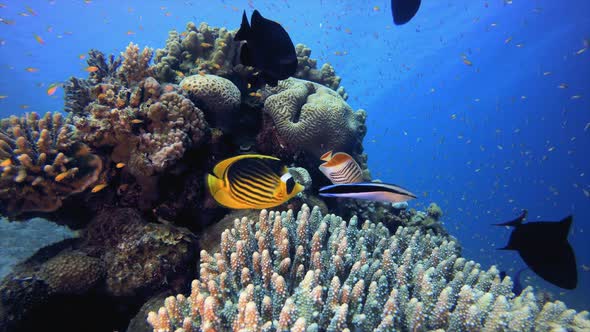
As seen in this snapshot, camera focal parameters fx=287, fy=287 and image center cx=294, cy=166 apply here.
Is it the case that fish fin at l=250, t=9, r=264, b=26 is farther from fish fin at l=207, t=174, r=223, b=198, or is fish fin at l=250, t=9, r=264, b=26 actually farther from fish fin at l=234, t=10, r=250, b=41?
fish fin at l=207, t=174, r=223, b=198

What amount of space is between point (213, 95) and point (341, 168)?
6.78ft

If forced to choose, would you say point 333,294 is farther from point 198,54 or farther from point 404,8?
point 198,54

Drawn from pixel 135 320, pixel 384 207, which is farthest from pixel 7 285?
pixel 384 207

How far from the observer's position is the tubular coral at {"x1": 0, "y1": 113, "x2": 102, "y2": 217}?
10.7 feet

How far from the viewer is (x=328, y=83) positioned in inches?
294

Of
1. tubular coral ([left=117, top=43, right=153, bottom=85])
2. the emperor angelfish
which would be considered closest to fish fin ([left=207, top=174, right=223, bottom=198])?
the emperor angelfish

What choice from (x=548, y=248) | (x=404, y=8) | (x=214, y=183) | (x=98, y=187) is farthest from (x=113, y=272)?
(x=548, y=248)

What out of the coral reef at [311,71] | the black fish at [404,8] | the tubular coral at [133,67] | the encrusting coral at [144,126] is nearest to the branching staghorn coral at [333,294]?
the encrusting coral at [144,126]

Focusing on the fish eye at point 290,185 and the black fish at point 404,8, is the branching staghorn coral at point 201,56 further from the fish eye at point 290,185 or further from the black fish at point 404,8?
the fish eye at point 290,185

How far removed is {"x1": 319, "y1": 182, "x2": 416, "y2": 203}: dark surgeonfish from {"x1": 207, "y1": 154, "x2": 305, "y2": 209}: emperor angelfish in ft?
1.05

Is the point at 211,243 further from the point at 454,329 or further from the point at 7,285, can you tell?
the point at 454,329

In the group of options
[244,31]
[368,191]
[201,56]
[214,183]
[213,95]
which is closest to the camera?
[214,183]

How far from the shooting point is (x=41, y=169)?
11.2 feet

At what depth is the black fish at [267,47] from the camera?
2.90 m
